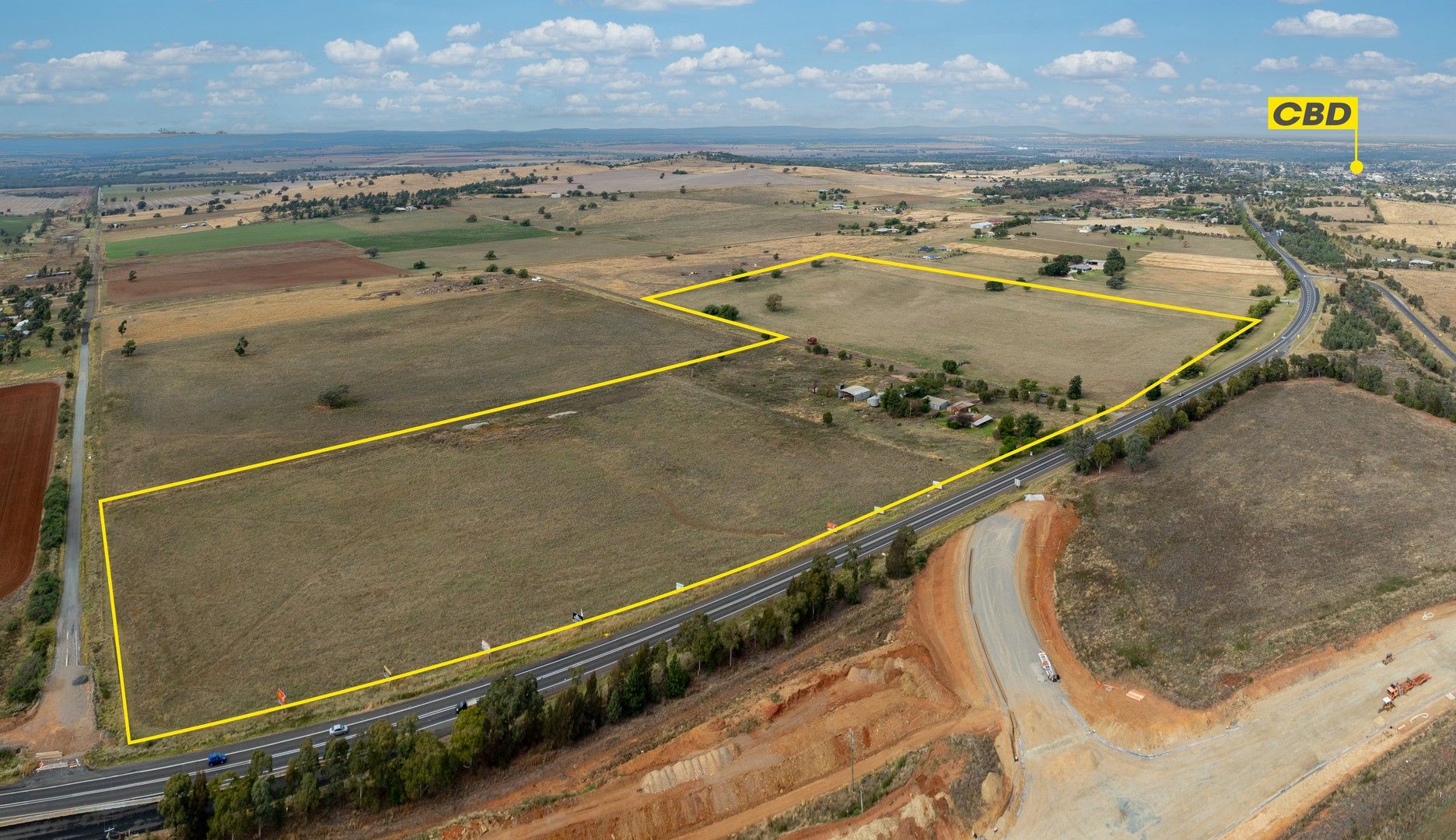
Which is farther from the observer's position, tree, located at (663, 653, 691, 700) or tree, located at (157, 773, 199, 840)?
tree, located at (663, 653, 691, 700)

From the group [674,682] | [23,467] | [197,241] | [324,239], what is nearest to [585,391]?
[23,467]

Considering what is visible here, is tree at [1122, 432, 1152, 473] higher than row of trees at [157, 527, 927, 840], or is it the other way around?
tree at [1122, 432, 1152, 473]

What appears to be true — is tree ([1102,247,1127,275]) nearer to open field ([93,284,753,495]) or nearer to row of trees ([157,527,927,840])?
open field ([93,284,753,495])

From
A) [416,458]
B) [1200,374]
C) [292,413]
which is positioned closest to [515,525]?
[416,458]

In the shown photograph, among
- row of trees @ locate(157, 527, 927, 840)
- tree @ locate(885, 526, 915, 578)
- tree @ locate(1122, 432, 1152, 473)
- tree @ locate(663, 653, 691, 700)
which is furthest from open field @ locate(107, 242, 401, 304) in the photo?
tree @ locate(1122, 432, 1152, 473)

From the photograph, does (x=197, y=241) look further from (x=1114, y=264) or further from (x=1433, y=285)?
(x=1433, y=285)
